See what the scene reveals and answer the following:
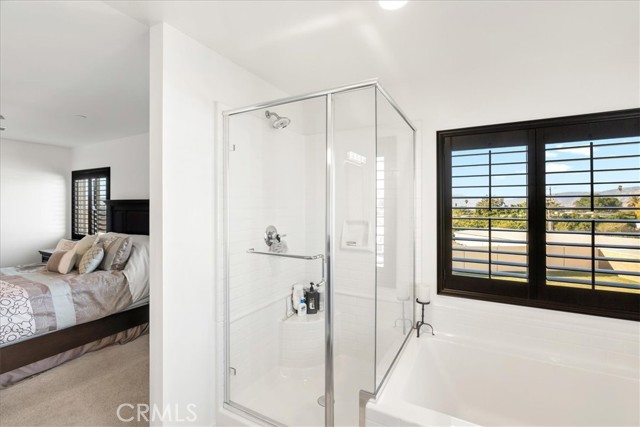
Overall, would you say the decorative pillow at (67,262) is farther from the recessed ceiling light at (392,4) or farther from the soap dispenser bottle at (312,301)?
the recessed ceiling light at (392,4)

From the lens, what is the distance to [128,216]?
154 inches

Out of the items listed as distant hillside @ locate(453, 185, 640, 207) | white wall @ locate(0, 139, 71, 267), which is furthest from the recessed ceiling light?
white wall @ locate(0, 139, 71, 267)

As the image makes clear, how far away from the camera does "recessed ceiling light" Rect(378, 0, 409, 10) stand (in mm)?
1383

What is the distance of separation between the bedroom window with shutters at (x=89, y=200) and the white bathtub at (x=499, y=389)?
4360 millimetres

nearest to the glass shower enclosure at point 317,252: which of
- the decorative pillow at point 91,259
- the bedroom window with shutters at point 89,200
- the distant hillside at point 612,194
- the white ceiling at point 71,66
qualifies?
the white ceiling at point 71,66

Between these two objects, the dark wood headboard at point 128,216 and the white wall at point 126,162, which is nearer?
the dark wood headboard at point 128,216

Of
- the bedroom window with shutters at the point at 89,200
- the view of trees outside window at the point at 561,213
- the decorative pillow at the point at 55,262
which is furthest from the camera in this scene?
the bedroom window with shutters at the point at 89,200

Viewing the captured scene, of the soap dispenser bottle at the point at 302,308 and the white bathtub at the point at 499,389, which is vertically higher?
the soap dispenser bottle at the point at 302,308

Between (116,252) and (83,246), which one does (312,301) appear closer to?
(116,252)

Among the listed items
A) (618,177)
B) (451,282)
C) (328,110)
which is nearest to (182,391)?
(328,110)

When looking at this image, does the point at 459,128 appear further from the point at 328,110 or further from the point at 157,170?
the point at 157,170

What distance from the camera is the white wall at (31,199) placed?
4305 mm

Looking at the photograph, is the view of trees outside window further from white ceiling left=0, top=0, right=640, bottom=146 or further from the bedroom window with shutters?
the bedroom window with shutters

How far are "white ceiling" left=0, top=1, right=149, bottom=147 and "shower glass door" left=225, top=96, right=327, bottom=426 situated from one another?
77 centimetres
